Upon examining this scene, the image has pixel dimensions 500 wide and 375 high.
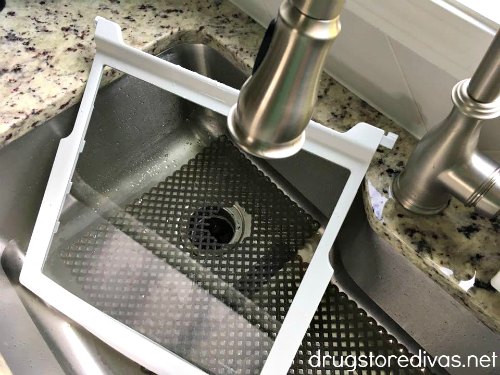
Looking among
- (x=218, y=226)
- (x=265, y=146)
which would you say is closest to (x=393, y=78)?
(x=218, y=226)

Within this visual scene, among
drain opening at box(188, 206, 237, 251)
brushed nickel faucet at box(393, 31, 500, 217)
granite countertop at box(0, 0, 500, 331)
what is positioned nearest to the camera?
brushed nickel faucet at box(393, 31, 500, 217)

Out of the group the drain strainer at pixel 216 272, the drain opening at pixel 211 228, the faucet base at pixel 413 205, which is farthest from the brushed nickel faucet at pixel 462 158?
the drain opening at pixel 211 228

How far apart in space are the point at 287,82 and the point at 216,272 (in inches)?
17.6

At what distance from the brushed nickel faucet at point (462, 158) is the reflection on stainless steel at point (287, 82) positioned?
273 millimetres

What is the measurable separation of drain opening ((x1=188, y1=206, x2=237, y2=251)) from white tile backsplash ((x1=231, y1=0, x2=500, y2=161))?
27cm

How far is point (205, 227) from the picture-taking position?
0.72 metres

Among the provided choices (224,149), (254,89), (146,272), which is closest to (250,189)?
(224,149)

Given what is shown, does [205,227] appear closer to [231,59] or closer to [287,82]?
[231,59]

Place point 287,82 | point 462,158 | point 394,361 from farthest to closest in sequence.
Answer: point 394,361 → point 462,158 → point 287,82

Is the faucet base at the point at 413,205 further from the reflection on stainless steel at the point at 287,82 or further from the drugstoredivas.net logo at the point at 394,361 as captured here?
the reflection on stainless steel at the point at 287,82

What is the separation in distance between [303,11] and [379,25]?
1.36ft

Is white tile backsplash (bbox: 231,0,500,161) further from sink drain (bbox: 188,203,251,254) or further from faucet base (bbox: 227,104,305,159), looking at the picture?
faucet base (bbox: 227,104,305,159)

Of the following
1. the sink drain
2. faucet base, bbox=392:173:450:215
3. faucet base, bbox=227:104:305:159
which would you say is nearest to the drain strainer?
the sink drain

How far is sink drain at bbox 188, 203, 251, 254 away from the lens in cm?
71
